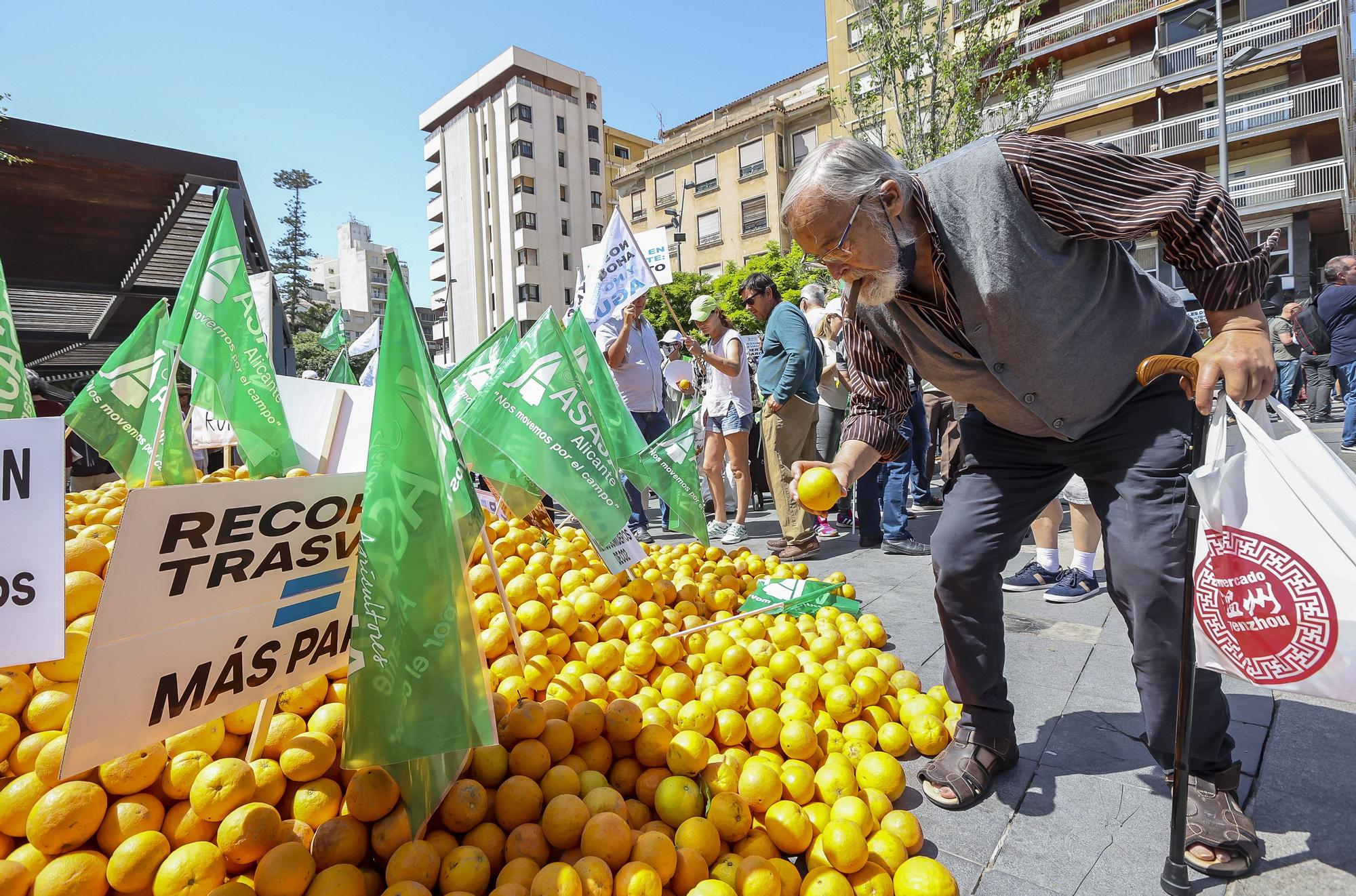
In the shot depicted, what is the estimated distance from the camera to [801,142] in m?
40.5

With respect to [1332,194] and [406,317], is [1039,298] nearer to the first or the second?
[406,317]

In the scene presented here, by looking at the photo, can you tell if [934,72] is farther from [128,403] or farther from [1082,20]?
[1082,20]

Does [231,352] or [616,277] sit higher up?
[616,277]

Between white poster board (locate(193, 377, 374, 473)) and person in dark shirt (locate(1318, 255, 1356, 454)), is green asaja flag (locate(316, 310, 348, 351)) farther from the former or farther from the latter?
person in dark shirt (locate(1318, 255, 1356, 454))

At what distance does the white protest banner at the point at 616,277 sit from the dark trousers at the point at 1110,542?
4.24 metres

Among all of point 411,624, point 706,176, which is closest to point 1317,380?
point 411,624

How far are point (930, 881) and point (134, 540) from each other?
1809 mm

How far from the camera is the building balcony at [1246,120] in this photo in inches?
952

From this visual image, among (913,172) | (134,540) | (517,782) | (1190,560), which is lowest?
(517,782)

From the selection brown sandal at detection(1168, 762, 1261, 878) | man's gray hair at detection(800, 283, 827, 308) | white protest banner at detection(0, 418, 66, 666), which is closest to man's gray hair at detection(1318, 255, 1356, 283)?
man's gray hair at detection(800, 283, 827, 308)

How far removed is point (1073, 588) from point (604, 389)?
9.59 ft

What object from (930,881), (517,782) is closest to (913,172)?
(930,881)

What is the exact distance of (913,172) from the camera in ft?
6.84

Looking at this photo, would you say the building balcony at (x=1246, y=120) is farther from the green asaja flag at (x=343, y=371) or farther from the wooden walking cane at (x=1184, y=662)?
the wooden walking cane at (x=1184, y=662)
